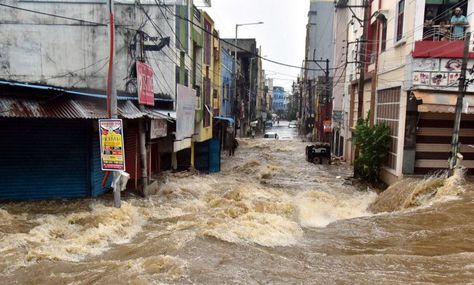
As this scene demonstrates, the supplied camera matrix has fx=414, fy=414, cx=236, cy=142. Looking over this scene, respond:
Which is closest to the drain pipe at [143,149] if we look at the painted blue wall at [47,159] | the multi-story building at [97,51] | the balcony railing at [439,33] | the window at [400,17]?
the multi-story building at [97,51]

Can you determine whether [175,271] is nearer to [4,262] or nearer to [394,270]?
[4,262]

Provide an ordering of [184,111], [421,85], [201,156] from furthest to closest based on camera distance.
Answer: [201,156], [184,111], [421,85]

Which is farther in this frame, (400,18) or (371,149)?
(371,149)

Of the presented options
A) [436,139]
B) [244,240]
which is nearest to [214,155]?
[436,139]

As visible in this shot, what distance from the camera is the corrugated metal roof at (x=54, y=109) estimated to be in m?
9.79

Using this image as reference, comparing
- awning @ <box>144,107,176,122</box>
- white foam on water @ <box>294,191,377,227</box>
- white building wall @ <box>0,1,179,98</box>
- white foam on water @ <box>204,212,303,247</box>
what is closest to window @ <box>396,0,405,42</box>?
white foam on water @ <box>294,191,377,227</box>

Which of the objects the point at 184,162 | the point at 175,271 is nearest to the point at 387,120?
the point at 184,162

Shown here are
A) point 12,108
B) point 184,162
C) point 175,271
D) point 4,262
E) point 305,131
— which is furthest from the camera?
point 305,131

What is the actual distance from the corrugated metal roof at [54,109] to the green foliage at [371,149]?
10369mm

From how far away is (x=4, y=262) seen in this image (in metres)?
7.18

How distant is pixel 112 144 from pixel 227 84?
28048mm

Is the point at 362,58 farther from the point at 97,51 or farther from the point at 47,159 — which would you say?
the point at 47,159

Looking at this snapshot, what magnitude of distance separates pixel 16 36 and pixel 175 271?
13.6 m

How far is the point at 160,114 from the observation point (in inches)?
591
